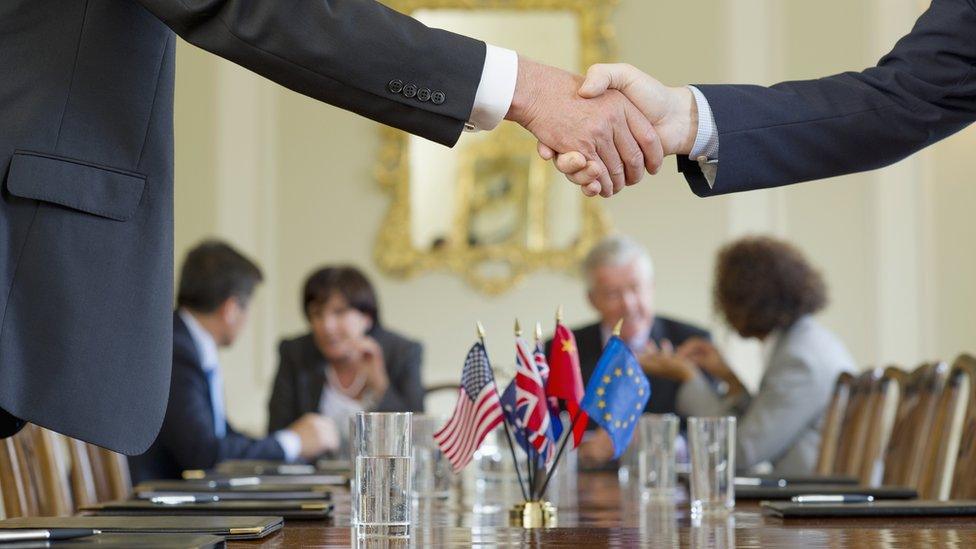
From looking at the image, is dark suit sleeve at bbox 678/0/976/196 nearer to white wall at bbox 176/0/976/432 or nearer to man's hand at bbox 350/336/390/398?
man's hand at bbox 350/336/390/398

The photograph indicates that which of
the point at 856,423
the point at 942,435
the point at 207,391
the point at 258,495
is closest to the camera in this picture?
the point at 258,495

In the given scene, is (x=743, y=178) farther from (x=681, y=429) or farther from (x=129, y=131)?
(x=681, y=429)

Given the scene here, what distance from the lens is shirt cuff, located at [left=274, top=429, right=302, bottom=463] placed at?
12.6 ft

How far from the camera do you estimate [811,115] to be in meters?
2.13

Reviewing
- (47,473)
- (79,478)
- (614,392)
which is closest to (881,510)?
(614,392)

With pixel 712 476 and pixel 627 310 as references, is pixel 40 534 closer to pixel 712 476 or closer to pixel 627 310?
pixel 712 476

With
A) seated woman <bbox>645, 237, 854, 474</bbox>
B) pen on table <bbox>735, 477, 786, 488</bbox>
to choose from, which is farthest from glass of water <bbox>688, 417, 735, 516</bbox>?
seated woman <bbox>645, 237, 854, 474</bbox>

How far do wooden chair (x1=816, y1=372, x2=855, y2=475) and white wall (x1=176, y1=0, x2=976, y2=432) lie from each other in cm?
222

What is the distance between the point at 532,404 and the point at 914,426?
1.42 m

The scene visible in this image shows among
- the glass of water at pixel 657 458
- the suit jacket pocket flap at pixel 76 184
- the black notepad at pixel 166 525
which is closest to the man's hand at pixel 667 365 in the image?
the glass of water at pixel 657 458

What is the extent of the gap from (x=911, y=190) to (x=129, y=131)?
15.8 ft

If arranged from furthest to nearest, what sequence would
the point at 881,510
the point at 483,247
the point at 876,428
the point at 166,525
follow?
1. the point at 483,247
2. the point at 876,428
3. the point at 881,510
4. the point at 166,525

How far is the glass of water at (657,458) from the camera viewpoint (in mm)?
2230

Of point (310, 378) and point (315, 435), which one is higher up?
point (310, 378)
